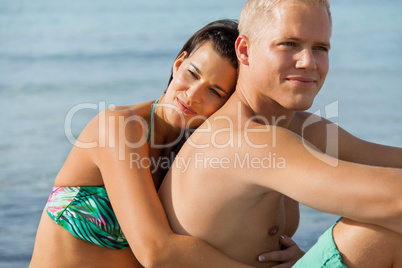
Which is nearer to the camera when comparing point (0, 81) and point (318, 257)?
point (318, 257)

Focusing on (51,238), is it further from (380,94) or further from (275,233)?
(380,94)

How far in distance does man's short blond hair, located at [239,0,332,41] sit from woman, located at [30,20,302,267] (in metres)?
0.19

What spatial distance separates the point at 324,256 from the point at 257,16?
115 centimetres

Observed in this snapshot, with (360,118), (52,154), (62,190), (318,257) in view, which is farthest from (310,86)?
(360,118)

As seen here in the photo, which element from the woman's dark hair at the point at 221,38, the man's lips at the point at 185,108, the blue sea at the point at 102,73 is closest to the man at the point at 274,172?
the woman's dark hair at the point at 221,38

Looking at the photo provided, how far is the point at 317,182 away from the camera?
7.70 feet

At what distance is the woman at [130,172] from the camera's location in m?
2.82

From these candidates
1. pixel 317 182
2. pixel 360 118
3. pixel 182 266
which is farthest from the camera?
pixel 360 118

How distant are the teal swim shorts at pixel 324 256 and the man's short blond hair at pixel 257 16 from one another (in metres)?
0.99

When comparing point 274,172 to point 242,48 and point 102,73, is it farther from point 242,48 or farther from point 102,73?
point 102,73

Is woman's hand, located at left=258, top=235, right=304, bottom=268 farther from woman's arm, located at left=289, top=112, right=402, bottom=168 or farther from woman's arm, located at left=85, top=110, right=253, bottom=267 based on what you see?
woman's arm, located at left=289, top=112, right=402, bottom=168

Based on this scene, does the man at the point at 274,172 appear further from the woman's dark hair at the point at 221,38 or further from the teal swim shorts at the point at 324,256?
the woman's dark hair at the point at 221,38

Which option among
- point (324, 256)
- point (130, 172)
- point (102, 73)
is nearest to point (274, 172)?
point (324, 256)

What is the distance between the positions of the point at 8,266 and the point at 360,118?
5.05m
